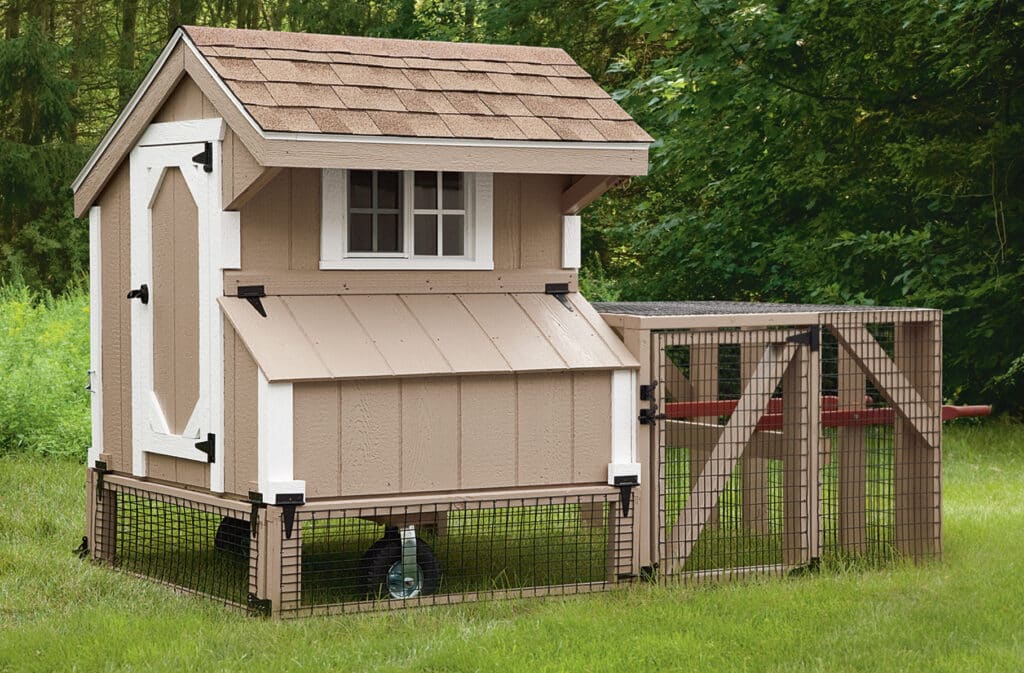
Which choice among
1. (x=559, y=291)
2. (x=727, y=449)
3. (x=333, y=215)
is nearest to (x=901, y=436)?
(x=727, y=449)

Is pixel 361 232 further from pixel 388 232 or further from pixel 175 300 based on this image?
pixel 175 300

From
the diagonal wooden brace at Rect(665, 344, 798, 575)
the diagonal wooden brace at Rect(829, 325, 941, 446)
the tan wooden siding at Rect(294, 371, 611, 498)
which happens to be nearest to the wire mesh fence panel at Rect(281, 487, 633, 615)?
the tan wooden siding at Rect(294, 371, 611, 498)

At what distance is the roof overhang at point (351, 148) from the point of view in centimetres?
670

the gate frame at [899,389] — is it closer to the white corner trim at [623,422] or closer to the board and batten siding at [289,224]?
the white corner trim at [623,422]

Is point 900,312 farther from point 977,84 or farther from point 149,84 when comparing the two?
point 977,84

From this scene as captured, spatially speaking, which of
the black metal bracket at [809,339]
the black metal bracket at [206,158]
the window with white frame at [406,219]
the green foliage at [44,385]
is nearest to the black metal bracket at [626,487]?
the black metal bracket at [809,339]

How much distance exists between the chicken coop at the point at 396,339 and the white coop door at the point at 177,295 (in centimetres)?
2

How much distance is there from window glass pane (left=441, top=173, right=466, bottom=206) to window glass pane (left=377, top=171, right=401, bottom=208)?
9.2 inches

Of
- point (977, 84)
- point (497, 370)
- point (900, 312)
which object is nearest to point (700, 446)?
point (900, 312)

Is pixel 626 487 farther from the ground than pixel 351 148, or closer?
closer

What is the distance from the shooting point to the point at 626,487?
741 centimetres

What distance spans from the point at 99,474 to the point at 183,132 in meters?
1.96

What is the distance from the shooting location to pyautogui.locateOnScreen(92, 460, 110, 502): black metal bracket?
321 inches

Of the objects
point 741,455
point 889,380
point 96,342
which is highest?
point 96,342
